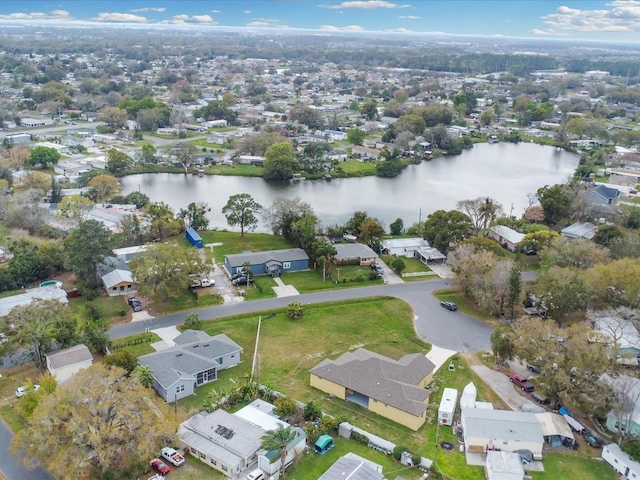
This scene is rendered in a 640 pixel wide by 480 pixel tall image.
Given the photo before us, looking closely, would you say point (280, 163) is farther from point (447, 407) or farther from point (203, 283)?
point (447, 407)

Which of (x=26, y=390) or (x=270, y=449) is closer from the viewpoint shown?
(x=270, y=449)

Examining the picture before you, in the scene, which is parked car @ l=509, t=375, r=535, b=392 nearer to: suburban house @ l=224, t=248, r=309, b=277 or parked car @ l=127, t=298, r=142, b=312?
suburban house @ l=224, t=248, r=309, b=277

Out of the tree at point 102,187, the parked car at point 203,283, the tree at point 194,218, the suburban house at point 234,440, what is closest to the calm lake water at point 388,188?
the tree at point 194,218

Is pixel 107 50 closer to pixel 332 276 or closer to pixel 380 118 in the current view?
pixel 380 118

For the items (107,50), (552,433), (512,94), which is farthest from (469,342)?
(107,50)

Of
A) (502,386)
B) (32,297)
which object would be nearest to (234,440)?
(502,386)
